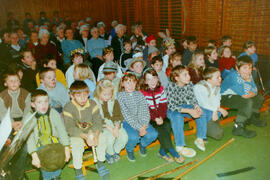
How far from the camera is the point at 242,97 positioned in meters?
3.55

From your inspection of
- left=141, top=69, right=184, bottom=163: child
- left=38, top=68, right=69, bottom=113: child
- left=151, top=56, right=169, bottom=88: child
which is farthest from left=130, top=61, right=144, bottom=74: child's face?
left=38, top=68, right=69, bottom=113: child

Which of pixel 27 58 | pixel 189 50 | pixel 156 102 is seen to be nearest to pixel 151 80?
pixel 156 102

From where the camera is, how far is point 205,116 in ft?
10.9

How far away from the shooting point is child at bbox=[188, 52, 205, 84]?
3.88 metres

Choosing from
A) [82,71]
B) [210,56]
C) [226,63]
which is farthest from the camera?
[226,63]

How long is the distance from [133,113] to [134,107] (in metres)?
0.08

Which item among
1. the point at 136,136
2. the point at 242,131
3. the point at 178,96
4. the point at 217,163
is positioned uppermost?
the point at 178,96

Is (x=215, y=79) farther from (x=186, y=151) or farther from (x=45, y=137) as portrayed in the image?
(x=45, y=137)

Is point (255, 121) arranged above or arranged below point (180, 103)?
below

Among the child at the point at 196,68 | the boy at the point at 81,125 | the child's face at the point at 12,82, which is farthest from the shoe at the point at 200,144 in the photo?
the child's face at the point at 12,82

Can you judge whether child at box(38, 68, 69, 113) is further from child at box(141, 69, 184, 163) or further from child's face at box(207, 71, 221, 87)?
child's face at box(207, 71, 221, 87)

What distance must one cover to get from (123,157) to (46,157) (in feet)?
3.51

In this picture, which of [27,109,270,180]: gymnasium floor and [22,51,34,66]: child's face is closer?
[27,109,270,180]: gymnasium floor

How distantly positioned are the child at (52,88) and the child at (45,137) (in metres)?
0.55
